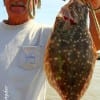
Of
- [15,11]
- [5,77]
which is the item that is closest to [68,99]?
[5,77]

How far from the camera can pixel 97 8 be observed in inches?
146

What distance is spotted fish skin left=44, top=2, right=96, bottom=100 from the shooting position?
3.26m

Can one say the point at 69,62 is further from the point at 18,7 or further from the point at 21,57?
the point at 18,7

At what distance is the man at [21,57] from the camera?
4.12m

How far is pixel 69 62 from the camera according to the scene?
3299 millimetres

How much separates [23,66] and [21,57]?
0.10m

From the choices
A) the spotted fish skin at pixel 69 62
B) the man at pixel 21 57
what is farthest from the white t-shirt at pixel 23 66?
the spotted fish skin at pixel 69 62

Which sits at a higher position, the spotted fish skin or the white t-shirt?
the spotted fish skin

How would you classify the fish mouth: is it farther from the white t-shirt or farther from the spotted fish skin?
the spotted fish skin

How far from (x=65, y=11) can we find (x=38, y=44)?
810 mm

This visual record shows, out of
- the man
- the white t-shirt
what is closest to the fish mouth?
the man

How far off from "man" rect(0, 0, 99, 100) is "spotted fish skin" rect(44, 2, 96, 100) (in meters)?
0.78

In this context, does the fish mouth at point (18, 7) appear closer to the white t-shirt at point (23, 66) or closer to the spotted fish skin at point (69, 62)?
the white t-shirt at point (23, 66)

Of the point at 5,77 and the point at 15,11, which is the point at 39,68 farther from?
the point at 15,11
